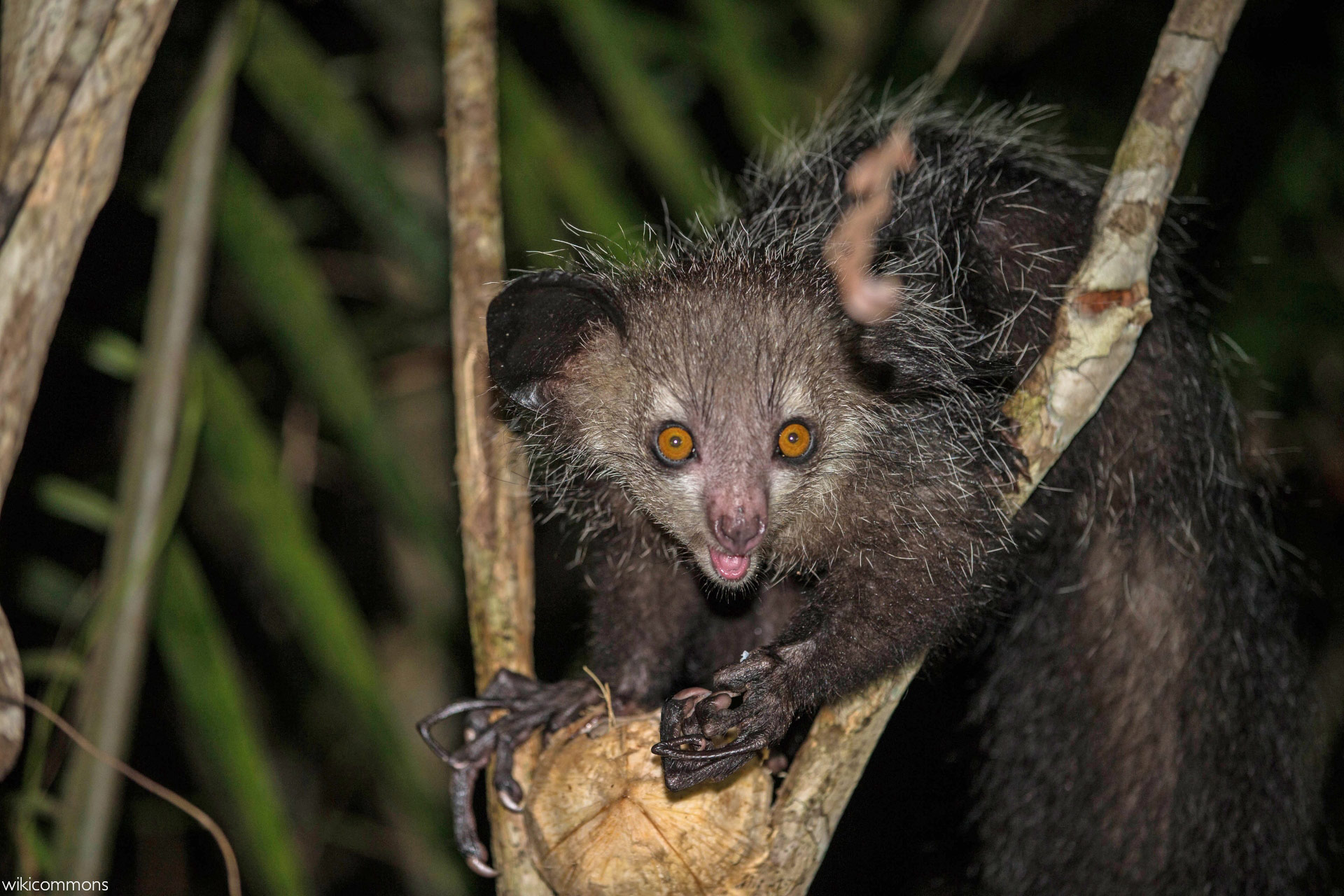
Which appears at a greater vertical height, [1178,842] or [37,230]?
[37,230]

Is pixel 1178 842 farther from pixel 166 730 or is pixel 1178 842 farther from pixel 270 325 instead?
pixel 166 730

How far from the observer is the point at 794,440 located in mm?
2695

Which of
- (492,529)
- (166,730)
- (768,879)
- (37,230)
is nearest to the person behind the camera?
(37,230)

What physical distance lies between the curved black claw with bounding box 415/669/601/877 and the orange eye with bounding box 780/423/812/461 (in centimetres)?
83

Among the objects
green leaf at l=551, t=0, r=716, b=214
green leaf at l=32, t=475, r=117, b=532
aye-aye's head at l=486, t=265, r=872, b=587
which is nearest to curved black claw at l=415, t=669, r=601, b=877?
aye-aye's head at l=486, t=265, r=872, b=587

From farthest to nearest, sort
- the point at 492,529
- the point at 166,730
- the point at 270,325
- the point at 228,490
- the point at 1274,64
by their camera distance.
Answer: the point at 166,730 → the point at 1274,64 → the point at 270,325 → the point at 228,490 → the point at 492,529

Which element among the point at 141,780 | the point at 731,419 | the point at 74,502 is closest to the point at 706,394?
the point at 731,419

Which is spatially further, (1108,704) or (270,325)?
(1108,704)

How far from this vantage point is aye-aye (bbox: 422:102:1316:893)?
2666 mm

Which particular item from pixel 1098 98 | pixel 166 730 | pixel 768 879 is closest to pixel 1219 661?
pixel 768 879

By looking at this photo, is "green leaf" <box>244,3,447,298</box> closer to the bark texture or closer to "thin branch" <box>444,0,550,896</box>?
"thin branch" <box>444,0,550,896</box>

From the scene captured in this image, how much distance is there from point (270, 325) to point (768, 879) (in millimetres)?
1891

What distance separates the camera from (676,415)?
268 centimetres

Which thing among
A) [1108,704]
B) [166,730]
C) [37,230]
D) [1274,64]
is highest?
[1274,64]
